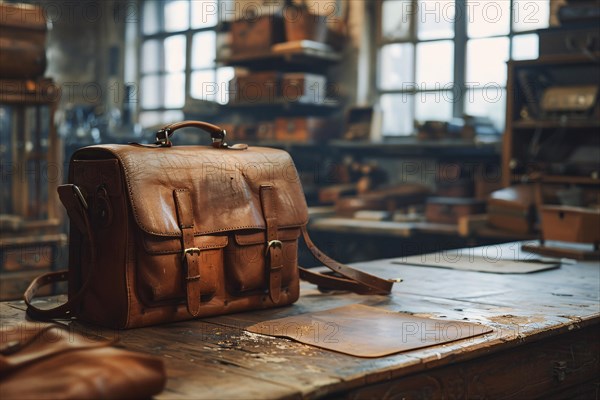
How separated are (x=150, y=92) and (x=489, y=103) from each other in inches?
168

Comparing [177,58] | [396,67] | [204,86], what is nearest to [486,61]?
[396,67]

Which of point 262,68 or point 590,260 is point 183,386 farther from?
point 262,68

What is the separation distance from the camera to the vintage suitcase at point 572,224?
2.83 metres

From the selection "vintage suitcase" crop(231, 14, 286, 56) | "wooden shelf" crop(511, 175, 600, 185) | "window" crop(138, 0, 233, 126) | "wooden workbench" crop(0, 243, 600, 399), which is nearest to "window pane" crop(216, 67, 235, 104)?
"window" crop(138, 0, 233, 126)

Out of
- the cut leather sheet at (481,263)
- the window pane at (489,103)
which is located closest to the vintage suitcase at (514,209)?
the window pane at (489,103)

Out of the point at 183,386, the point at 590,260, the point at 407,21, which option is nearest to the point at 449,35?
the point at 407,21

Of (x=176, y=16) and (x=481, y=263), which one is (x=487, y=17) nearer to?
(x=481, y=263)

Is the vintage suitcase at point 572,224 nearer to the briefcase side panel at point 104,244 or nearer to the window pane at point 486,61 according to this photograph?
the briefcase side panel at point 104,244

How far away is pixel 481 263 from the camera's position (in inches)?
104

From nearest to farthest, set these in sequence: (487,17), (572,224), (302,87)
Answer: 1. (572,224)
2. (487,17)
3. (302,87)

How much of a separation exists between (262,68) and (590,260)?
4480 millimetres

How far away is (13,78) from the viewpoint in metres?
4.43

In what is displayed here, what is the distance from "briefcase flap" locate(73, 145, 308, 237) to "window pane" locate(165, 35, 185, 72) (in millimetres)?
6747

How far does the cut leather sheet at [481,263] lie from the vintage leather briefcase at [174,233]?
86 cm
